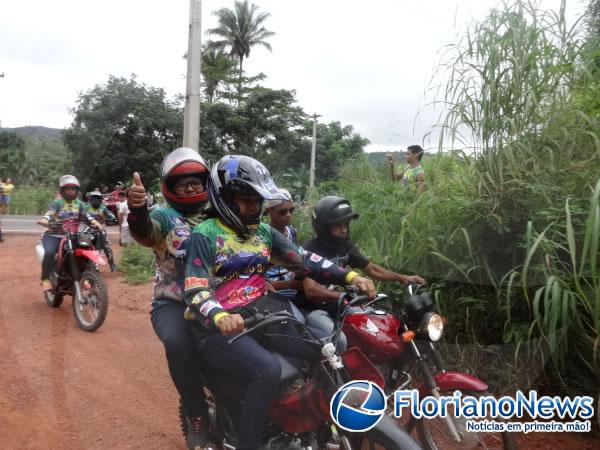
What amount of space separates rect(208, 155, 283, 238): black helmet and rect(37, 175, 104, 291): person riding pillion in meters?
4.58

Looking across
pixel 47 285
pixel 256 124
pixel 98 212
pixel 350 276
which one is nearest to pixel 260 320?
pixel 350 276

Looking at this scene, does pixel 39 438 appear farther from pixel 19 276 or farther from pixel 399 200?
pixel 19 276

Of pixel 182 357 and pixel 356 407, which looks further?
pixel 182 357

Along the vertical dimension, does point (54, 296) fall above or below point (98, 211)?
below

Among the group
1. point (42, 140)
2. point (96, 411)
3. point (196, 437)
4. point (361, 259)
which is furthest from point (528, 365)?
point (42, 140)

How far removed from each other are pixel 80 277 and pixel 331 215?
3.91 meters

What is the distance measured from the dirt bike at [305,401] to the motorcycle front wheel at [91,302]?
3.21 m

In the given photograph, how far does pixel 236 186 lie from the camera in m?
2.47

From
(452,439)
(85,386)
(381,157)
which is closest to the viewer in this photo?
(452,439)

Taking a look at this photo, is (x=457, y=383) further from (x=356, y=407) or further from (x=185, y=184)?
(x=185, y=184)

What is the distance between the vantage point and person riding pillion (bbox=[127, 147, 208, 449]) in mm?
2635

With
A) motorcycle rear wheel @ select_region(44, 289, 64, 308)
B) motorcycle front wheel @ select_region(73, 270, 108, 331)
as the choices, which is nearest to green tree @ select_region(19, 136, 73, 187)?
motorcycle rear wheel @ select_region(44, 289, 64, 308)

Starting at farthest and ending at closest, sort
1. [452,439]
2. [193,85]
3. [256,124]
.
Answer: [256,124] → [193,85] → [452,439]

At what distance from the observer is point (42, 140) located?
112ft
